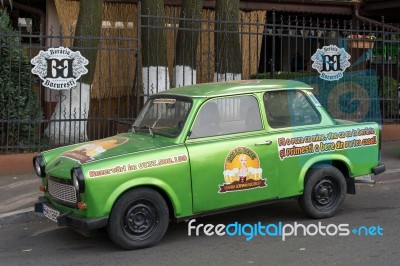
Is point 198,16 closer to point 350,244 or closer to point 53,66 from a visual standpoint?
point 53,66

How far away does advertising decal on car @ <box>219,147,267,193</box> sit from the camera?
18.5 feet

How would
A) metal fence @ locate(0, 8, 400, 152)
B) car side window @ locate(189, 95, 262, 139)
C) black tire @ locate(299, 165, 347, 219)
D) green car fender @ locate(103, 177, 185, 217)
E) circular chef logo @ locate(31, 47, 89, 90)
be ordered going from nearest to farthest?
1. green car fender @ locate(103, 177, 185, 217)
2. car side window @ locate(189, 95, 262, 139)
3. black tire @ locate(299, 165, 347, 219)
4. circular chef logo @ locate(31, 47, 89, 90)
5. metal fence @ locate(0, 8, 400, 152)

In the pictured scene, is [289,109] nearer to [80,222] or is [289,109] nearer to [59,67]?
[80,222]

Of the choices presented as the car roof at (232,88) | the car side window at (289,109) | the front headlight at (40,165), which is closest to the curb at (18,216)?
the front headlight at (40,165)

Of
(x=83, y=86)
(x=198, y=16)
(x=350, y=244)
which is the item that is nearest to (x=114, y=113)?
(x=83, y=86)

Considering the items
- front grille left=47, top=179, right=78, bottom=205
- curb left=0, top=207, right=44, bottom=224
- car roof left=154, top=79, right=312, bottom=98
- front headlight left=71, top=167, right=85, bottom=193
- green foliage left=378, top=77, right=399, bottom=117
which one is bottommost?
curb left=0, top=207, right=44, bottom=224

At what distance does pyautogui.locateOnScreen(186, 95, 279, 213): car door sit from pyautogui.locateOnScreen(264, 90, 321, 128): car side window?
185 millimetres

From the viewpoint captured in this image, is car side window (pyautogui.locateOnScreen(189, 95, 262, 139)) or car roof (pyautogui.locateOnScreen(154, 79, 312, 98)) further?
car roof (pyautogui.locateOnScreen(154, 79, 312, 98))

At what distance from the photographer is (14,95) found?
352 inches

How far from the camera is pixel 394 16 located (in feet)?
53.4

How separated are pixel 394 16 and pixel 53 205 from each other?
44.9 feet

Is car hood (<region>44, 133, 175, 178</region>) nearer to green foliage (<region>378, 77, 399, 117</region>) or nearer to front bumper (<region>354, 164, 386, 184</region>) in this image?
front bumper (<region>354, 164, 386, 184</region>)

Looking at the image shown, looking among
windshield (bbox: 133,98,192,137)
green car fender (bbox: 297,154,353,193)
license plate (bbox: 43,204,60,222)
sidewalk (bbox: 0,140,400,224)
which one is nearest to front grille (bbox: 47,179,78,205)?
license plate (bbox: 43,204,60,222)

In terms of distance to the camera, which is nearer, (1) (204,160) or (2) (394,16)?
(1) (204,160)
